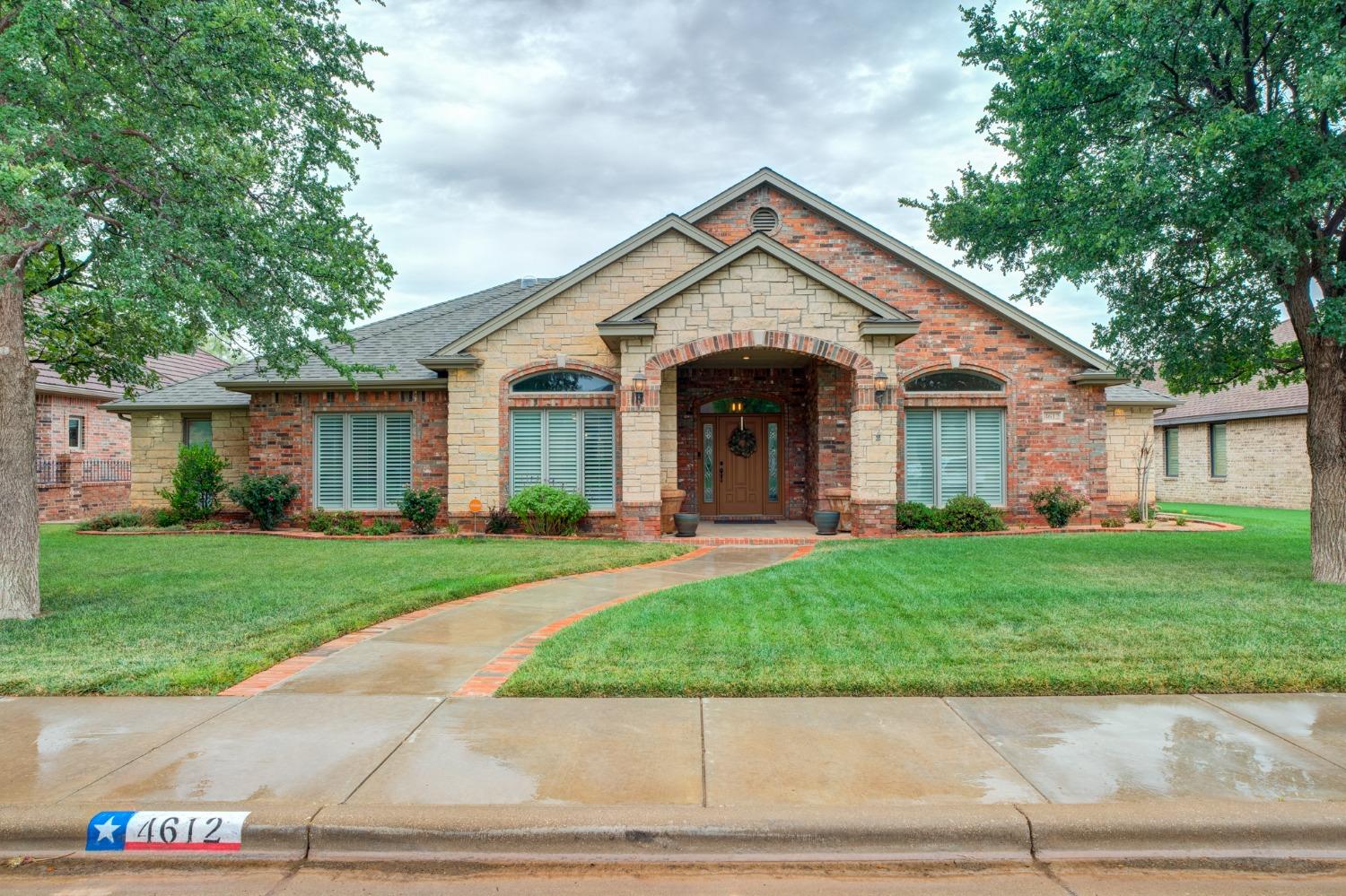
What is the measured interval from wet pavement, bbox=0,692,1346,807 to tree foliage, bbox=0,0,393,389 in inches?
180

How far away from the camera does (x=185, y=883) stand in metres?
3.38

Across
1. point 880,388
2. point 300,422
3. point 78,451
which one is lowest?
point 78,451

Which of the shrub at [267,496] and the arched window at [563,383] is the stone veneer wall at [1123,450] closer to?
the arched window at [563,383]

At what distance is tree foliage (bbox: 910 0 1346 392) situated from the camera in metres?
8.33

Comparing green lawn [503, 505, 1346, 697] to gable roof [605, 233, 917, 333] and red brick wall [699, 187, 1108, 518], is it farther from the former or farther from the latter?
red brick wall [699, 187, 1108, 518]

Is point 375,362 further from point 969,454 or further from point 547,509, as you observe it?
point 969,454

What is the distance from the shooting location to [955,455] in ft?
55.1

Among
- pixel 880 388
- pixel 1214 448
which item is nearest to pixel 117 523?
pixel 880 388

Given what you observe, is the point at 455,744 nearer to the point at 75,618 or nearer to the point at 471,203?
the point at 75,618

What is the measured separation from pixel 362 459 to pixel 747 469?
8.76 metres

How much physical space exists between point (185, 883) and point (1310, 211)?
11378 mm

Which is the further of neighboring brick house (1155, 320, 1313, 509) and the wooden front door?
neighboring brick house (1155, 320, 1313, 509)

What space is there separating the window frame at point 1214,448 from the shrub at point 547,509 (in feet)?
72.6

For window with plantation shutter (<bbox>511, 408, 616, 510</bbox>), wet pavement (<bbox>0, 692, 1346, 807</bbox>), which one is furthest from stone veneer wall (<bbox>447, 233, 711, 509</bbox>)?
wet pavement (<bbox>0, 692, 1346, 807</bbox>)
